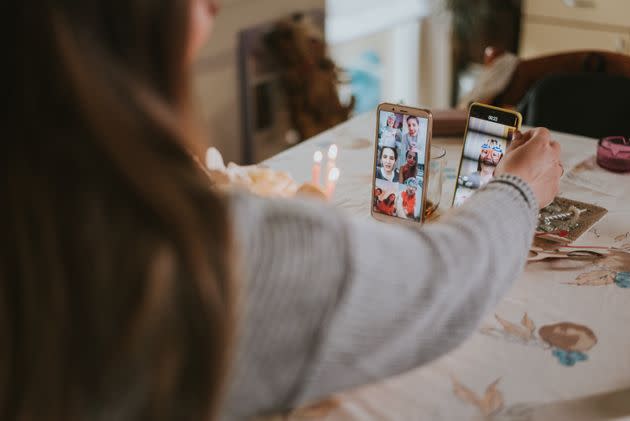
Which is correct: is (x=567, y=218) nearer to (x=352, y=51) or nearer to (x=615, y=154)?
(x=615, y=154)

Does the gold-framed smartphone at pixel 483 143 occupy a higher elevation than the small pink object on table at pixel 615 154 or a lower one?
higher

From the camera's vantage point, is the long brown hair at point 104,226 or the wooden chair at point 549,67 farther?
the wooden chair at point 549,67

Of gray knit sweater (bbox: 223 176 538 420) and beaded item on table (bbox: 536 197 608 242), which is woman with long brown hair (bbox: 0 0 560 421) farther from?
beaded item on table (bbox: 536 197 608 242)

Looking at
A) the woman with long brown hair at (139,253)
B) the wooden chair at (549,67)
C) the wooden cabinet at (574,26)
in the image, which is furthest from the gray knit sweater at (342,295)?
the wooden cabinet at (574,26)

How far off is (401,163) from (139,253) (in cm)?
72

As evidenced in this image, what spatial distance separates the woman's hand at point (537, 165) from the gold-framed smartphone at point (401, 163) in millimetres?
173

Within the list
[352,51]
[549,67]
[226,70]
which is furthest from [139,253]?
[352,51]

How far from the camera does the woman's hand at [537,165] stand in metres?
0.94

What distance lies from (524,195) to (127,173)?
0.49 m

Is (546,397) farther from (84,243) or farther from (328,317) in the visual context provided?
(84,243)

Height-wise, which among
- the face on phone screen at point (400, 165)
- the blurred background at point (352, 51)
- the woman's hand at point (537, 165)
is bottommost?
the blurred background at point (352, 51)

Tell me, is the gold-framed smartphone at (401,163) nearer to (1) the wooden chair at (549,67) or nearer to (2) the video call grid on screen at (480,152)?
(2) the video call grid on screen at (480,152)

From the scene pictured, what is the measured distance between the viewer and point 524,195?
0.83 meters

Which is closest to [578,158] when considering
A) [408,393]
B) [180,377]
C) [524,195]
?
[524,195]
